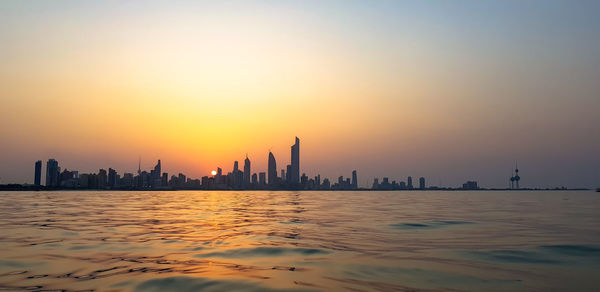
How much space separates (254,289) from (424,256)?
30.4 feet

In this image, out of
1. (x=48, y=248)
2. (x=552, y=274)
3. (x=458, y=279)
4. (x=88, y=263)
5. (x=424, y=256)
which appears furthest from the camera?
(x=48, y=248)

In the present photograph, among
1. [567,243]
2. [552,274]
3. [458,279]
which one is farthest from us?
[567,243]

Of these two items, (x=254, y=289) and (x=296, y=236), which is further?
(x=296, y=236)

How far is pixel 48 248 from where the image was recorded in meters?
20.1

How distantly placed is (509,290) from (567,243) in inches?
552

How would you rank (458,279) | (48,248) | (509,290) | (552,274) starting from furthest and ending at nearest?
(48,248)
(552,274)
(458,279)
(509,290)

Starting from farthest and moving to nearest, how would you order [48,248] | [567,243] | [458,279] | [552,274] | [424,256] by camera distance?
[567,243]
[48,248]
[424,256]
[552,274]
[458,279]

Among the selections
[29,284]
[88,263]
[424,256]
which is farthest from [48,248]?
[424,256]

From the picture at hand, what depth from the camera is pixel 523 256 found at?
728 inches

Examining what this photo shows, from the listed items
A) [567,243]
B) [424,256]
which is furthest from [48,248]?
[567,243]

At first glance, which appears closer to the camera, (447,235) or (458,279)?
(458,279)

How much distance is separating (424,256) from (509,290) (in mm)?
6346

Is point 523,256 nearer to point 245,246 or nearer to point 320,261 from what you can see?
point 320,261

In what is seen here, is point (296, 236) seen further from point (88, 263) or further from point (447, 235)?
point (88, 263)
